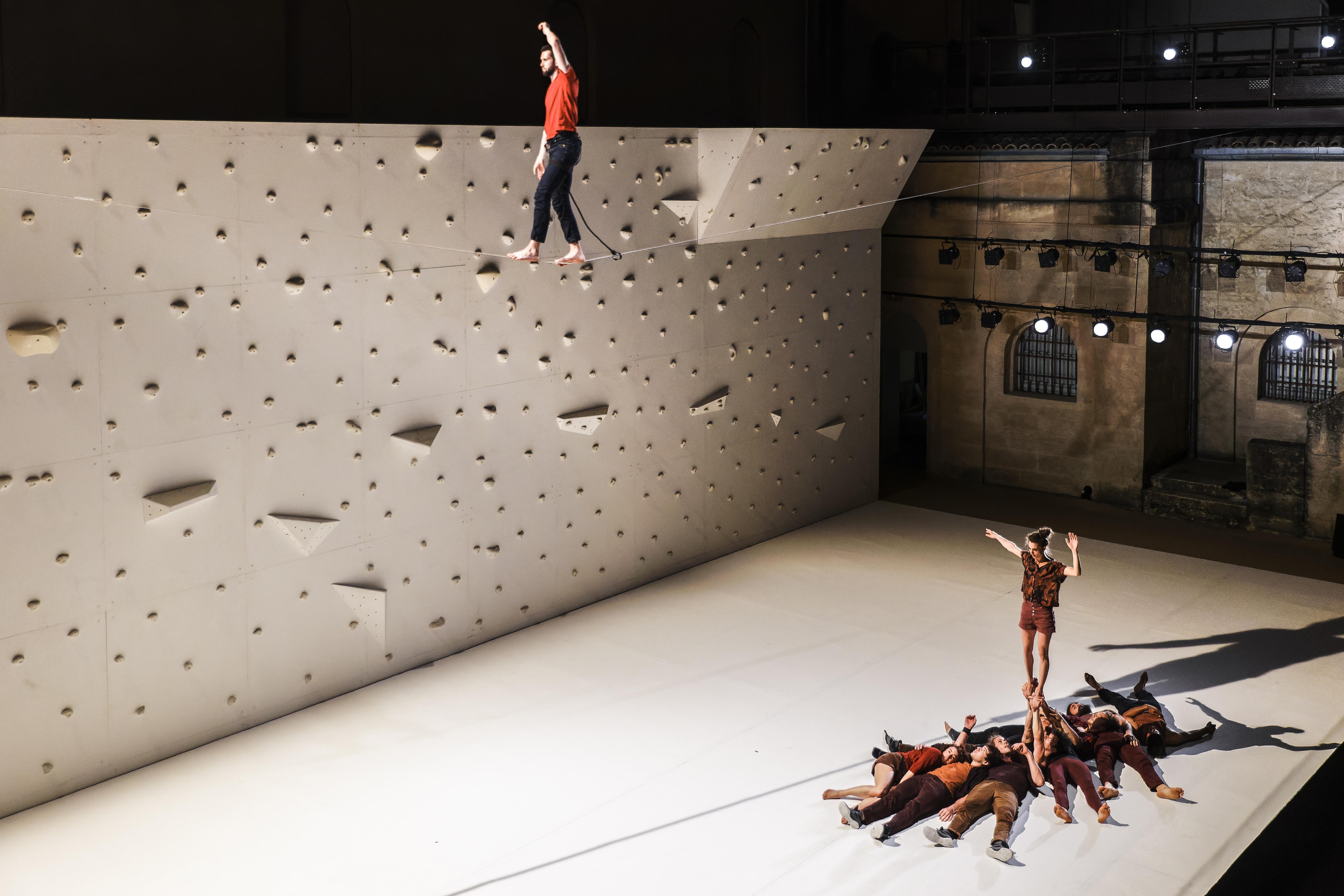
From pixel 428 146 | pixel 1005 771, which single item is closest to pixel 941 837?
pixel 1005 771

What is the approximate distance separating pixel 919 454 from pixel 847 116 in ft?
16.1

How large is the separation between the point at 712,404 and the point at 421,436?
142 inches

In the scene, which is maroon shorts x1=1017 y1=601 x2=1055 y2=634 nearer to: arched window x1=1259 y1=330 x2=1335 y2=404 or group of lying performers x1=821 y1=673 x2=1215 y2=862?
group of lying performers x1=821 y1=673 x2=1215 y2=862

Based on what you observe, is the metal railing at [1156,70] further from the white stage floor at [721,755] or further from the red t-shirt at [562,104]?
the red t-shirt at [562,104]

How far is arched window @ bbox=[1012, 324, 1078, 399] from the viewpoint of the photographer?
1523 centimetres

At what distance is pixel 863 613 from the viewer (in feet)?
36.7

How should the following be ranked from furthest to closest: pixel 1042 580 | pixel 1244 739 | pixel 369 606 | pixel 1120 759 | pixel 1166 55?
pixel 1166 55
pixel 369 606
pixel 1244 739
pixel 1120 759
pixel 1042 580

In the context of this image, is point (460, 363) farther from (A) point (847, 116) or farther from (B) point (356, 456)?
(A) point (847, 116)

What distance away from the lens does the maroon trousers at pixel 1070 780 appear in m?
7.58

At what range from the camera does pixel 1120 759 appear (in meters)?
8.14

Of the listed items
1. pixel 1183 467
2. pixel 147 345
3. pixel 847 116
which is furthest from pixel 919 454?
pixel 147 345

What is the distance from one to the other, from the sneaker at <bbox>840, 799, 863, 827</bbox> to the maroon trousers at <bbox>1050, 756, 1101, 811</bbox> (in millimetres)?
1261

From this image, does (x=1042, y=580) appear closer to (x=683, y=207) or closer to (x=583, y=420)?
(x=583, y=420)

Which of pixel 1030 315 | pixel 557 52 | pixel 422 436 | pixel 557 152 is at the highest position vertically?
pixel 557 52
